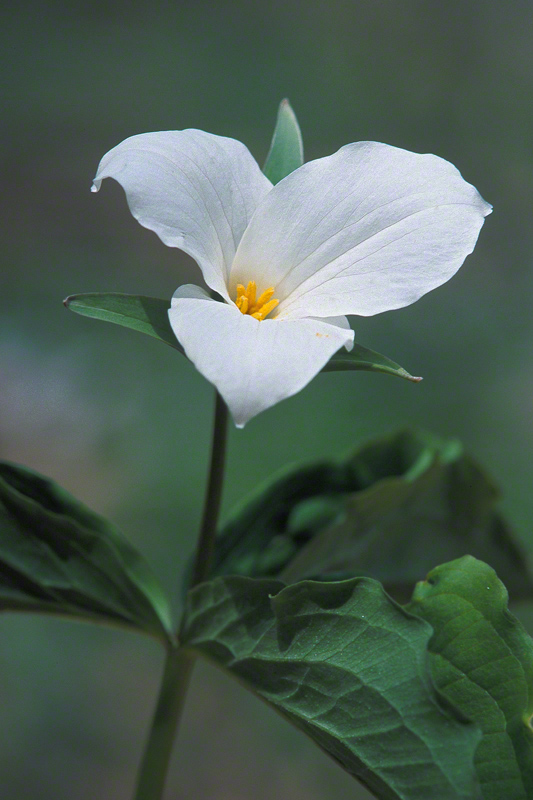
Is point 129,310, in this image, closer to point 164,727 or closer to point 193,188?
point 193,188

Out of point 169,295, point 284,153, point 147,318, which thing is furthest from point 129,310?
point 169,295

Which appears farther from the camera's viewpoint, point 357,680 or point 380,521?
point 380,521

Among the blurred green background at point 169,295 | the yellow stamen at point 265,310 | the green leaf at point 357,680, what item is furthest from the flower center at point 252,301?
the blurred green background at point 169,295

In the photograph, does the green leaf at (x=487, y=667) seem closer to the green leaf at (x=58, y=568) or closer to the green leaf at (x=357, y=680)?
the green leaf at (x=357, y=680)

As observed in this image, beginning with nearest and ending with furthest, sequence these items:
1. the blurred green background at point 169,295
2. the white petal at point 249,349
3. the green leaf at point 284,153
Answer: the white petal at point 249,349, the green leaf at point 284,153, the blurred green background at point 169,295

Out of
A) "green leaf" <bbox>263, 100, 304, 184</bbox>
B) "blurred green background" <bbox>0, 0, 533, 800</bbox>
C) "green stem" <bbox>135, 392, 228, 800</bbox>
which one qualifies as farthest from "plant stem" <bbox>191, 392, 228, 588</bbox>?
"blurred green background" <bbox>0, 0, 533, 800</bbox>

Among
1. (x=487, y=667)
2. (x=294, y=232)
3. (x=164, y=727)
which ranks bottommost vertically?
(x=164, y=727)

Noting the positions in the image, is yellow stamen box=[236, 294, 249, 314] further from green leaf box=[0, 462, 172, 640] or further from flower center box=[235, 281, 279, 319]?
green leaf box=[0, 462, 172, 640]
